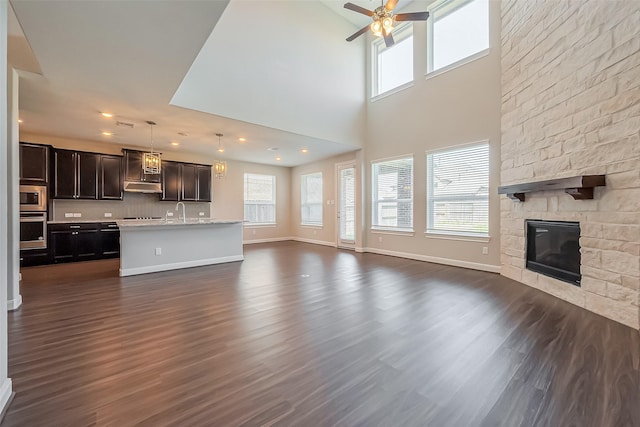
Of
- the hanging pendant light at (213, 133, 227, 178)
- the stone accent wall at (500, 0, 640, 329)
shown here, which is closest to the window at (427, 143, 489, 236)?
the stone accent wall at (500, 0, 640, 329)

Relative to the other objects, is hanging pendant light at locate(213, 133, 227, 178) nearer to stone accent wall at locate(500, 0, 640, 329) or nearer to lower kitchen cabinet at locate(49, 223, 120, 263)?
lower kitchen cabinet at locate(49, 223, 120, 263)

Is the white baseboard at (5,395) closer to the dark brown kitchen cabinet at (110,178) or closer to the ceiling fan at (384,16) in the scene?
the ceiling fan at (384,16)

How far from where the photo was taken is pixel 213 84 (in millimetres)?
4633

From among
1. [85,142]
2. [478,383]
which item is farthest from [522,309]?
[85,142]

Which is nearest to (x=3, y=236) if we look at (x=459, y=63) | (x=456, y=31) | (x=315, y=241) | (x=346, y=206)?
(x=459, y=63)

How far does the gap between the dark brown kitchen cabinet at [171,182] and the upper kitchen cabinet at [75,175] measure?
133cm

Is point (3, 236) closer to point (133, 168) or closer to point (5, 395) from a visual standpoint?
point (5, 395)

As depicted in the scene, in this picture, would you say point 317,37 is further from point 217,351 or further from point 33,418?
point 33,418

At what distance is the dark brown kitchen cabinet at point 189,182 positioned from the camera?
7.30 metres

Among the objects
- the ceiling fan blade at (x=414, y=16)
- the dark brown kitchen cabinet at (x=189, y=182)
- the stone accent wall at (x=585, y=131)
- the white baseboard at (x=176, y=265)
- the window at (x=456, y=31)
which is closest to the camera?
the stone accent wall at (x=585, y=131)

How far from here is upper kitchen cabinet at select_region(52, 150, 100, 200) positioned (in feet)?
18.8

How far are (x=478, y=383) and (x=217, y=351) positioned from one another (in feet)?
6.18

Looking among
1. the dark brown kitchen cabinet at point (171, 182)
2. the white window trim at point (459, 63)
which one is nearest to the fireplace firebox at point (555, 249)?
the white window trim at point (459, 63)

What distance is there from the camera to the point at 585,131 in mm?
3170
